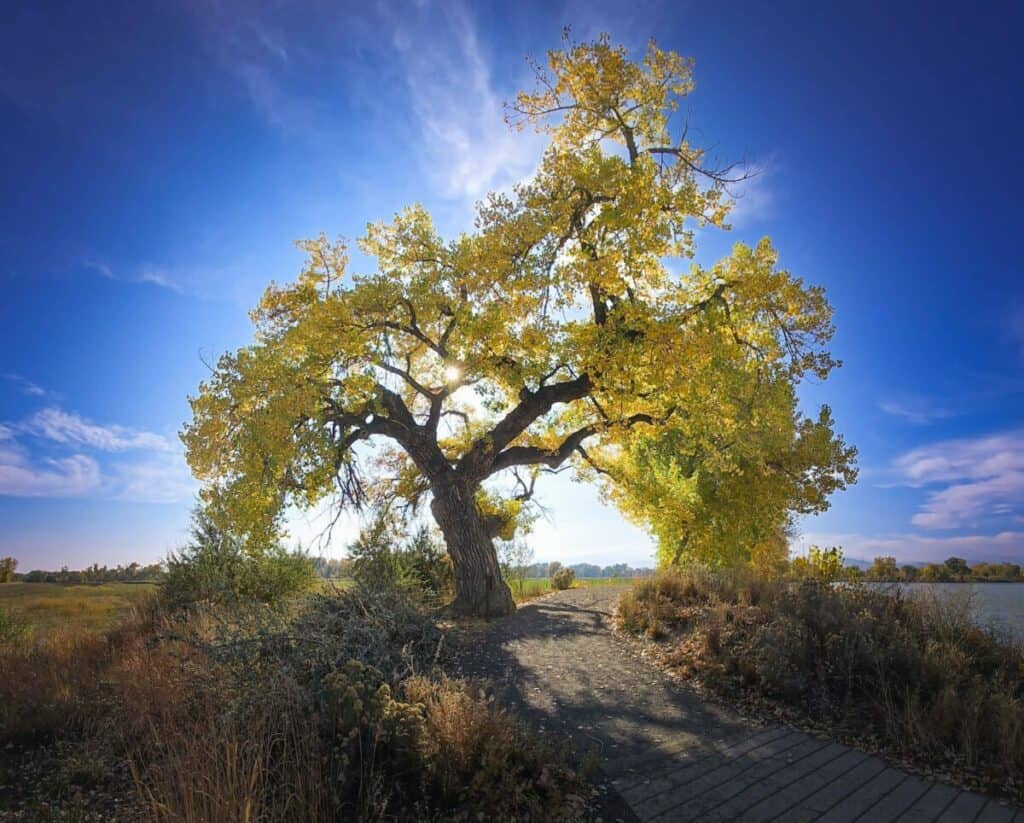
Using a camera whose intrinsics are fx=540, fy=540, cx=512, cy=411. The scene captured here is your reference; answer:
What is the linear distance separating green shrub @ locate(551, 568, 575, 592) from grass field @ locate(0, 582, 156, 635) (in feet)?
49.8

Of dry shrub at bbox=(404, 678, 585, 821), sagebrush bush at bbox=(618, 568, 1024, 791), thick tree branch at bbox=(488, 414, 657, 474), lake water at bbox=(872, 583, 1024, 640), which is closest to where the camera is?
dry shrub at bbox=(404, 678, 585, 821)

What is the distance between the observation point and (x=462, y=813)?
14.7ft

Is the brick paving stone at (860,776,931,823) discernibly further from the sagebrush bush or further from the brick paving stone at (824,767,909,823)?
the sagebrush bush

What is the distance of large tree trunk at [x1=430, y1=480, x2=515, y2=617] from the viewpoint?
46.3ft

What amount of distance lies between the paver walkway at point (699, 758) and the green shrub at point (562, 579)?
14.7 m

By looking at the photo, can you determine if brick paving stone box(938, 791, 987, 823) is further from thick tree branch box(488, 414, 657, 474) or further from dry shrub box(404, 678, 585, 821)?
thick tree branch box(488, 414, 657, 474)

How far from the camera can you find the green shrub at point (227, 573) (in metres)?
13.5

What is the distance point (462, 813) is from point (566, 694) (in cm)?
364

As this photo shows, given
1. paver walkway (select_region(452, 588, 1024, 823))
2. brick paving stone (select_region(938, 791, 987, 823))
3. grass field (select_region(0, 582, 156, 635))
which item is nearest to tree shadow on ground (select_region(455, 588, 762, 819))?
paver walkway (select_region(452, 588, 1024, 823))

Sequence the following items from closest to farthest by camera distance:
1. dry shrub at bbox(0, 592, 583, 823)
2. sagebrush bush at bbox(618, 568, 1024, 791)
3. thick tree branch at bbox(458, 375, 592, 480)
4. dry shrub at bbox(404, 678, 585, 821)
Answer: dry shrub at bbox(0, 592, 583, 823) → dry shrub at bbox(404, 678, 585, 821) → sagebrush bush at bbox(618, 568, 1024, 791) → thick tree branch at bbox(458, 375, 592, 480)

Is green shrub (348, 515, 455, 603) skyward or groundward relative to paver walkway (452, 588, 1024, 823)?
skyward

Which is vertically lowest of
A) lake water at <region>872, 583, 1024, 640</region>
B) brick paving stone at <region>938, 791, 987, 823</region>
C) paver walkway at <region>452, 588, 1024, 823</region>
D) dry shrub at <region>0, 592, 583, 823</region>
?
brick paving stone at <region>938, 791, 987, 823</region>

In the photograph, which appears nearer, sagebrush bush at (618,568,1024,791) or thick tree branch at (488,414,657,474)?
sagebrush bush at (618,568,1024,791)

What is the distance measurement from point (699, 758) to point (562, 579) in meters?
18.6
